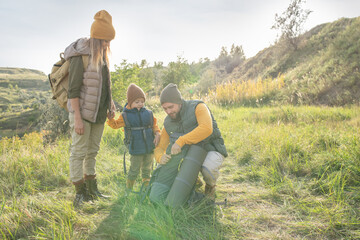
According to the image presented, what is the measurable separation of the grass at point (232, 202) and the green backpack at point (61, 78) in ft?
3.73

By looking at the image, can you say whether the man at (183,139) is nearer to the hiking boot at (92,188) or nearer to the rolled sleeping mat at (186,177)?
the rolled sleeping mat at (186,177)

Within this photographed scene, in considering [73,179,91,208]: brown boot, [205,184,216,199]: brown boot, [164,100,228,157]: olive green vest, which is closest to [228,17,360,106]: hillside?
[164,100,228,157]: olive green vest

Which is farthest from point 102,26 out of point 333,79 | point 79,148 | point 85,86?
point 333,79

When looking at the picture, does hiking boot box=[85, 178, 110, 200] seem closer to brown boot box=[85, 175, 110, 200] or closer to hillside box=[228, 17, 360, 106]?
brown boot box=[85, 175, 110, 200]

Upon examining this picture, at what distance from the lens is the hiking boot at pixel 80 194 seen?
2.45 metres

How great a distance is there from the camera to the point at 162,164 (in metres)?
2.46

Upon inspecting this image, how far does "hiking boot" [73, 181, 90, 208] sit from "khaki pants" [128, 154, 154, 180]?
1.88ft

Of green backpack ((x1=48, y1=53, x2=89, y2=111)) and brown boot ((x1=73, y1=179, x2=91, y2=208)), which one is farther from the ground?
green backpack ((x1=48, y1=53, x2=89, y2=111))

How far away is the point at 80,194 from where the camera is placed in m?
2.50

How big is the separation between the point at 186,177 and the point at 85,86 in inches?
59.8

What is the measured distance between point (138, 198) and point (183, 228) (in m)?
0.71

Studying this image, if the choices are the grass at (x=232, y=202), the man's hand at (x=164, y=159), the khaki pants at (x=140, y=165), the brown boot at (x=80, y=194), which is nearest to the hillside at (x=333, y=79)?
the grass at (x=232, y=202)

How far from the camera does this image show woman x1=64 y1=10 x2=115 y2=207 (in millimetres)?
2318

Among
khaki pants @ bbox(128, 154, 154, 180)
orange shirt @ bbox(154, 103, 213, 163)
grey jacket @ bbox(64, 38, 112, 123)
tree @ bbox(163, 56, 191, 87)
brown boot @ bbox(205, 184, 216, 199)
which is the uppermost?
tree @ bbox(163, 56, 191, 87)
